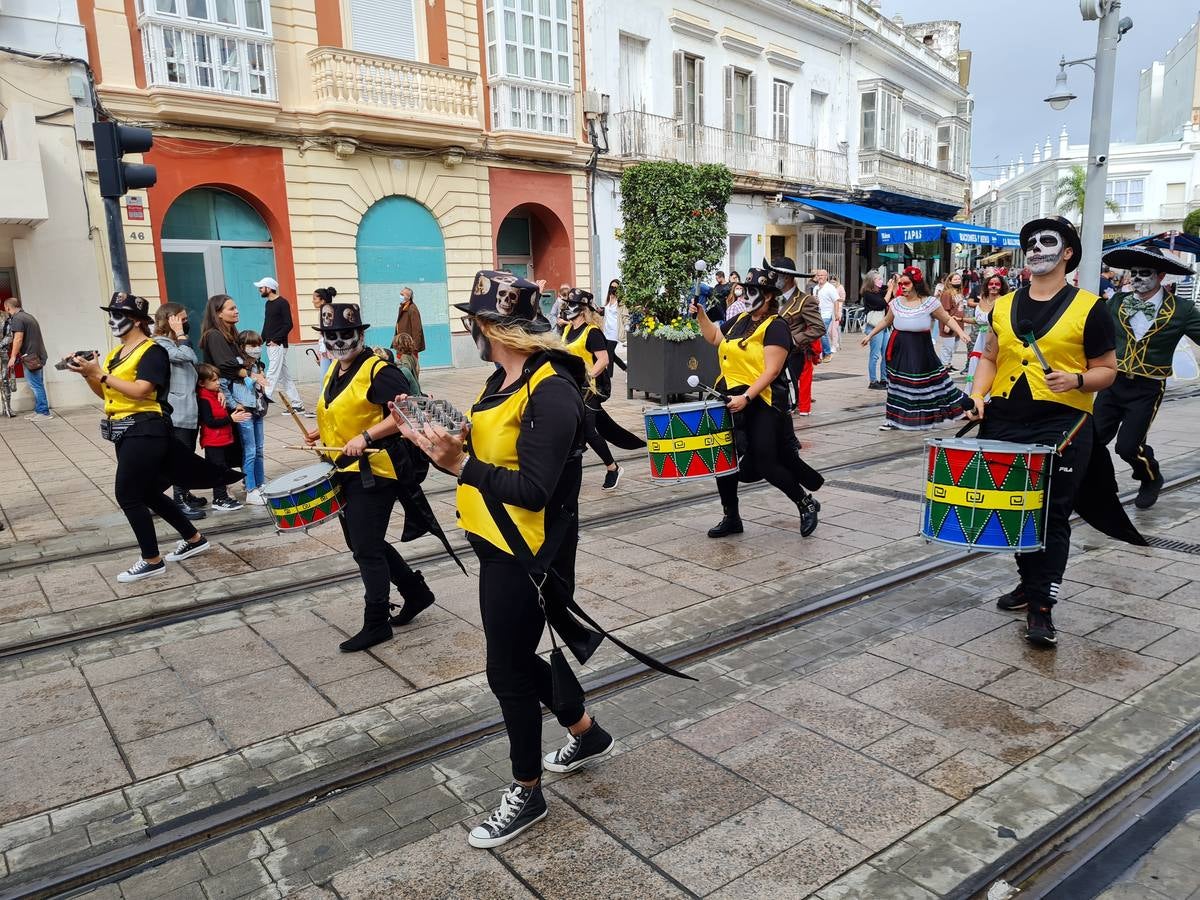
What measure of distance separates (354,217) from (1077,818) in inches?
635

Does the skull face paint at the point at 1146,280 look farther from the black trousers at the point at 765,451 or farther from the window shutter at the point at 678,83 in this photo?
the window shutter at the point at 678,83

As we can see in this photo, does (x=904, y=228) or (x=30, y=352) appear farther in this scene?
(x=904, y=228)

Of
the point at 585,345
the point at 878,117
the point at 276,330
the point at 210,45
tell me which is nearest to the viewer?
the point at 585,345

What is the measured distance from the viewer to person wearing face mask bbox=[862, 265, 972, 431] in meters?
9.60

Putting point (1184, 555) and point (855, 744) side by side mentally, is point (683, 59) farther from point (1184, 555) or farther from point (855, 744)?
point (855, 744)

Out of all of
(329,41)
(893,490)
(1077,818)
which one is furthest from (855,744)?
(329,41)

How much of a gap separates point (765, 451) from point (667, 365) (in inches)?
267

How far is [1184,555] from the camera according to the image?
590 cm

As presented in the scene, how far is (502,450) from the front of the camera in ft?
9.52

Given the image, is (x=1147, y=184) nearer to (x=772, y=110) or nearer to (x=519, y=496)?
(x=772, y=110)

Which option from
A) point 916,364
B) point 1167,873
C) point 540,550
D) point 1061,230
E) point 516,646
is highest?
point 1061,230

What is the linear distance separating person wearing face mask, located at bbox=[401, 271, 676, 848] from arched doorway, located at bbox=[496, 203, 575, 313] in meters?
17.3

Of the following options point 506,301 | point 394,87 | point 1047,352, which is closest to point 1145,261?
point 1047,352

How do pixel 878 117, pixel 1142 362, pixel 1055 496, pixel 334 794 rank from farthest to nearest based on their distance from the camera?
pixel 878 117 < pixel 1142 362 < pixel 1055 496 < pixel 334 794
